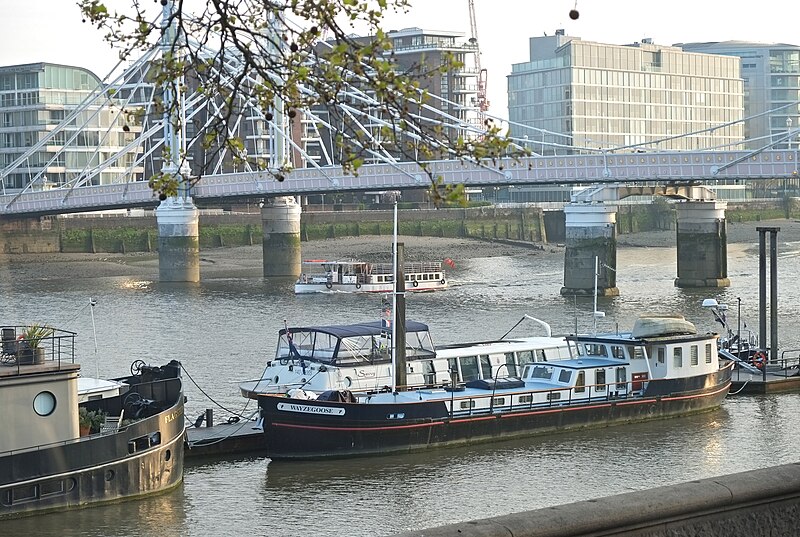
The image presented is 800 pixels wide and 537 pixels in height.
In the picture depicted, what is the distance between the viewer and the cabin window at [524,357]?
24188 millimetres

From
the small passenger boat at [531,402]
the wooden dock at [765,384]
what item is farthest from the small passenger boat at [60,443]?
the wooden dock at [765,384]

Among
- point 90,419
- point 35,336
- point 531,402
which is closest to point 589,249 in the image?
point 531,402

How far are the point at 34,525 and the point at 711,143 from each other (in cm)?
10846

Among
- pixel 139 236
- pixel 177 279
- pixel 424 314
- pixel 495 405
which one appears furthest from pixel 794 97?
pixel 495 405

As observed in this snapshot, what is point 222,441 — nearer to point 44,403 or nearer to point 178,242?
point 44,403

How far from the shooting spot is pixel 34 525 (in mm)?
16391

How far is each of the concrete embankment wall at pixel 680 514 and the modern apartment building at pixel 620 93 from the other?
99292 millimetres

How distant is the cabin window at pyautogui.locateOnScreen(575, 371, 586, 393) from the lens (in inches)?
917

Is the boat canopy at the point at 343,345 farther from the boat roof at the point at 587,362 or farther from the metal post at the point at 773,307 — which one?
the metal post at the point at 773,307

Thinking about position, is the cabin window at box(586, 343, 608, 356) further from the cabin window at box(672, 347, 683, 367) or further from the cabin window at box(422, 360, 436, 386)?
the cabin window at box(422, 360, 436, 386)

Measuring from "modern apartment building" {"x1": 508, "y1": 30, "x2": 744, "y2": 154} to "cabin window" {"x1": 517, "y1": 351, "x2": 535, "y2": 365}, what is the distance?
83391mm

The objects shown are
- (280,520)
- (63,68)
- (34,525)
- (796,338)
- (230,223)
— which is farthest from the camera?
(63,68)

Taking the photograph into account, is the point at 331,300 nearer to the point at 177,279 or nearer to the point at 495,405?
the point at 177,279

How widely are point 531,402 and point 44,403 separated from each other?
8.57 meters
